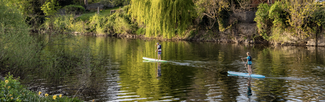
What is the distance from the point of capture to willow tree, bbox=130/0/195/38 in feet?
153

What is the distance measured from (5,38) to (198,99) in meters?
9.84

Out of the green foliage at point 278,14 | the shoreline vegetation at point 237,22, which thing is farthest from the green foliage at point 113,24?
the green foliage at point 278,14

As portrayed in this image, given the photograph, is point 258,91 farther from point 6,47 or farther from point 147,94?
point 6,47

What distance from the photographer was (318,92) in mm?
15719

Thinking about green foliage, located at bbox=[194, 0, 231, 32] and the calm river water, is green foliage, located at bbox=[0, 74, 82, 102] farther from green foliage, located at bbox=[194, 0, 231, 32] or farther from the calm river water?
green foliage, located at bbox=[194, 0, 231, 32]

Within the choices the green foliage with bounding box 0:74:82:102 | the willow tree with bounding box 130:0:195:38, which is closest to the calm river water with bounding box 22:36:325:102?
the green foliage with bounding box 0:74:82:102

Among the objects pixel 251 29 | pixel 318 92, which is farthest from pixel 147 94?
pixel 251 29

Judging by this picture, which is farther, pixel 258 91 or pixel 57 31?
pixel 57 31

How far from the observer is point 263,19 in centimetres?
4716

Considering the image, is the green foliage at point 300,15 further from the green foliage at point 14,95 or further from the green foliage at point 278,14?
the green foliage at point 14,95

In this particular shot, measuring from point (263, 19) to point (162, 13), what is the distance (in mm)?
14702

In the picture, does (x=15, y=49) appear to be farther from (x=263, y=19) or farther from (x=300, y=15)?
(x=263, y=19)

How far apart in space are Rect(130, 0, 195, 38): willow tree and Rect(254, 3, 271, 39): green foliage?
10.6 metres

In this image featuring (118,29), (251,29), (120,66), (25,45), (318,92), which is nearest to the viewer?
(318,92)
